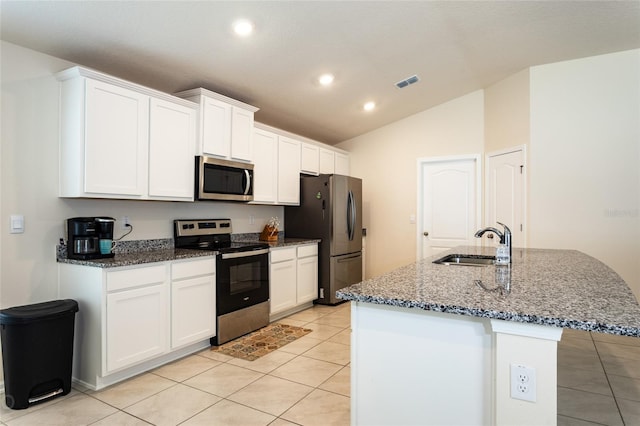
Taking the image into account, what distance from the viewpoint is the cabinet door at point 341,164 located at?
5.57m

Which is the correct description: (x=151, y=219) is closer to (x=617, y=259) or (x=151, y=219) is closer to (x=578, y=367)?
(x=578, y=367)

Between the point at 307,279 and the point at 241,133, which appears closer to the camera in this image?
the point at 241,133

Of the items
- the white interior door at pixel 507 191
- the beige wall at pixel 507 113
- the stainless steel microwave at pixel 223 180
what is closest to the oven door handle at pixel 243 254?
the stainless steel microwave at pixel 223 180

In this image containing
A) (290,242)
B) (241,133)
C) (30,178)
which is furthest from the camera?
(290,242)

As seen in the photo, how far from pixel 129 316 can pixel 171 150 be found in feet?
A: 4.46

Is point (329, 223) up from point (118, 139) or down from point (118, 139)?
down

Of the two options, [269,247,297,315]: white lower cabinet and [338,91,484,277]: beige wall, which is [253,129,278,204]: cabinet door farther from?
[338,91,484,277]: beige wall

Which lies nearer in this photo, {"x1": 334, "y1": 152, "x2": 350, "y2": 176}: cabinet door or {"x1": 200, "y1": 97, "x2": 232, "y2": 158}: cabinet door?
{"x1": 200, "y1": 97, "x2": 232, "y2": 158}: cabinet door

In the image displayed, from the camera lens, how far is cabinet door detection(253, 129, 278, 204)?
4.13 meters

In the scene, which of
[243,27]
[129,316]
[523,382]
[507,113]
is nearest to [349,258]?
[507,113]

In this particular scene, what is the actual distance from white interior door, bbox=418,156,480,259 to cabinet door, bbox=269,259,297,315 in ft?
6.79

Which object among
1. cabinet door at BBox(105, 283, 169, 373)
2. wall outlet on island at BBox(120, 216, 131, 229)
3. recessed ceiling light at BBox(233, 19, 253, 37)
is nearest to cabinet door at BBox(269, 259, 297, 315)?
cabinet door at BBox(105, 283, 169, 373)

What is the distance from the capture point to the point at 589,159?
12.9 feet

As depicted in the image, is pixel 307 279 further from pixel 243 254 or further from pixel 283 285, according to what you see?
pixel 243 254
